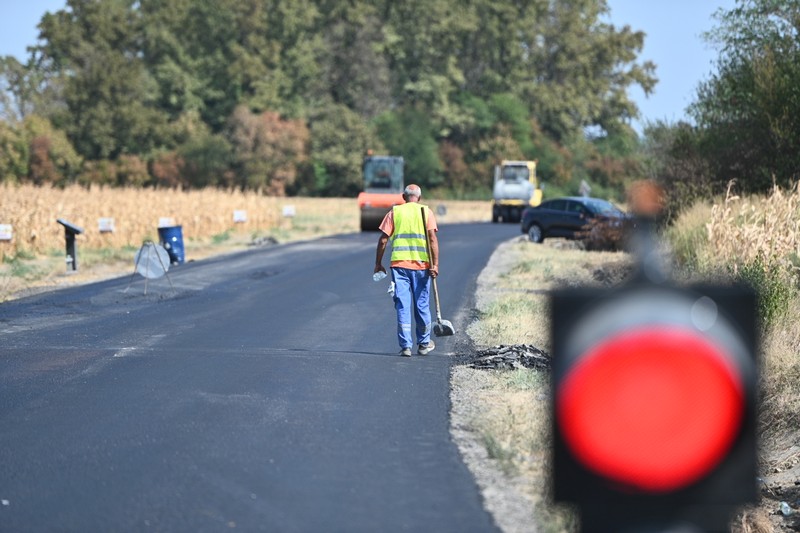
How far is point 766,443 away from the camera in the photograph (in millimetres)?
11734

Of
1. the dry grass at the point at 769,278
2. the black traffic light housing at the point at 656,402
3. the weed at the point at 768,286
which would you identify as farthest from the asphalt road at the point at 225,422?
the weed at the point at 768,286

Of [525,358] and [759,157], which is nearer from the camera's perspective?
[525,358]

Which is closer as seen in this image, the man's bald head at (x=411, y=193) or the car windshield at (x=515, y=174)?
the man's bald head at (x=411, y=193)

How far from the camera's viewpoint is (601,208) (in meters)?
36.3

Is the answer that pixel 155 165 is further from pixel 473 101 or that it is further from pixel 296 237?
pixel 296 237

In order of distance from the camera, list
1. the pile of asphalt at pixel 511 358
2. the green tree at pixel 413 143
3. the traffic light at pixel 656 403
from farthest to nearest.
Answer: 1. the green tree at pixel 413 143
2. the pile of asphalt at pixel 511 358
3. the traffic light at pixel 656 403

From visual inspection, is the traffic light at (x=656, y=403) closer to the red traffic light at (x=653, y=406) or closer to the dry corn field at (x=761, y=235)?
the red traffic light at (x=653, y=406)

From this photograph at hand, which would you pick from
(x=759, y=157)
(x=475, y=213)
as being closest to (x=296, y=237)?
(x=759, y=157)

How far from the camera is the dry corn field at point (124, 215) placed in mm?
31656

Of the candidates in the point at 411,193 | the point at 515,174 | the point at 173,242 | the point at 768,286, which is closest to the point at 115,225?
the point at 173,242

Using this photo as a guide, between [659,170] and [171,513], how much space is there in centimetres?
2820

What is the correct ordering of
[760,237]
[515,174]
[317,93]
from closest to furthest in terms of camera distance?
1. [760,237]
2. [515,174]
3. [317,93]

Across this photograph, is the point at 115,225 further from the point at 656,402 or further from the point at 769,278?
the point at 656,402

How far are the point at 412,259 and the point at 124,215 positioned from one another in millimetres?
25580
